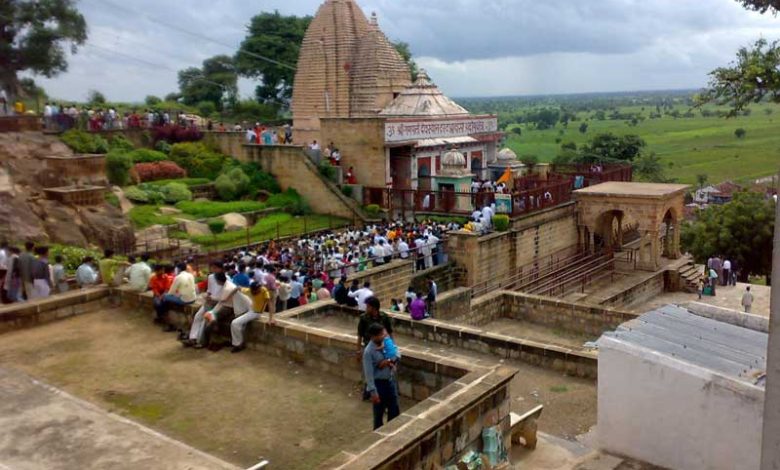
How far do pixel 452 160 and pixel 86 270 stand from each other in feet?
53.3

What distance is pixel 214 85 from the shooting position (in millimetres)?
53062

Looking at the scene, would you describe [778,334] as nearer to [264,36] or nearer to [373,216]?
[373,216]

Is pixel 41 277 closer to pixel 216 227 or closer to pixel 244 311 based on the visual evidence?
pixel 244 311

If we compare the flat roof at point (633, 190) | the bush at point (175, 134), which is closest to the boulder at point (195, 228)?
the bush at point (175, 134)

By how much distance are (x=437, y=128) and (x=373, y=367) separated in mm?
22597

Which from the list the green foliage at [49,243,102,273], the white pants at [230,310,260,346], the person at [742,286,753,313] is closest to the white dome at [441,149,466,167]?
the person at [742,286,753,313]

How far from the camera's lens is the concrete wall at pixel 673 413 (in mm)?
5980

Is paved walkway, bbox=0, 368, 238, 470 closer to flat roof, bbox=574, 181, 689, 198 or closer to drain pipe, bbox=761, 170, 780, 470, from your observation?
drain pipe, bbox=761, 170, 780, 470

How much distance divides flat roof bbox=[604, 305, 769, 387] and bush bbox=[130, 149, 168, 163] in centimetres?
2288

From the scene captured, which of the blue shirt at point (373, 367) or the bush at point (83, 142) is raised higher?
the bush at point (83, 142)

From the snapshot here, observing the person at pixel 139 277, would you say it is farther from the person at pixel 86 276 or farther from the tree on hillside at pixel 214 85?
the tree on hillside at pixel 214 85

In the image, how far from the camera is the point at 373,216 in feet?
79.1

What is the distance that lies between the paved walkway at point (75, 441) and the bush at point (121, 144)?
2220 cm

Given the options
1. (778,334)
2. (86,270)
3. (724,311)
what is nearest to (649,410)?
(724,311)
